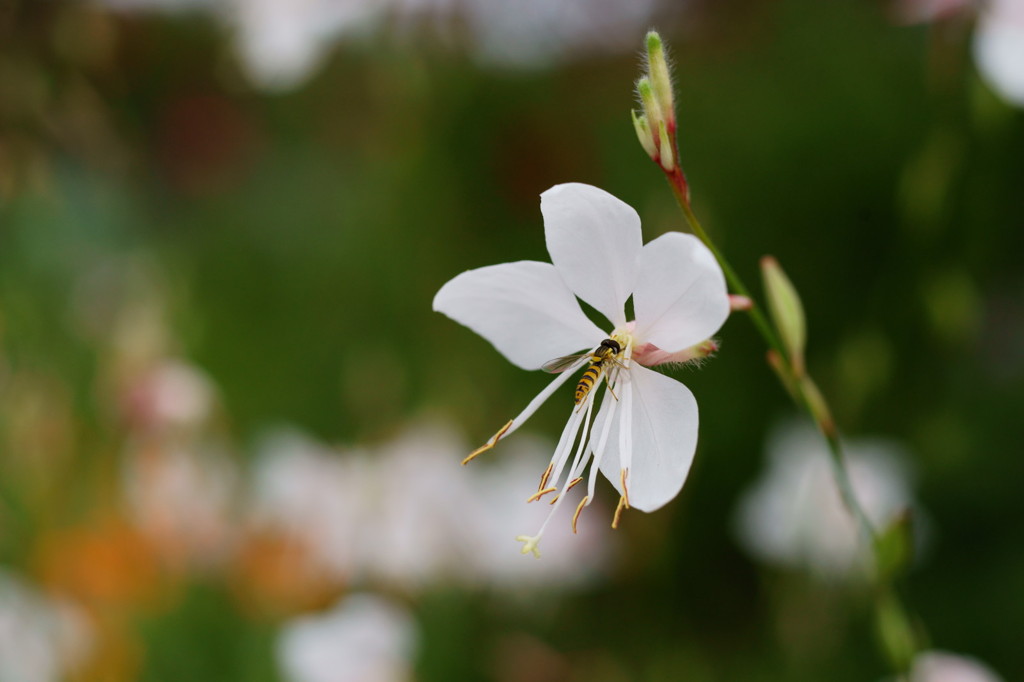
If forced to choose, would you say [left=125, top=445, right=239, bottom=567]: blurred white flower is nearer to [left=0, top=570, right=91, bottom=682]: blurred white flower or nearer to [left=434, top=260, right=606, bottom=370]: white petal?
[left=0, top=570, right=91, bottom=682]: blurred white flower

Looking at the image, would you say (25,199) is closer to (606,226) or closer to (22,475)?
(22,475)

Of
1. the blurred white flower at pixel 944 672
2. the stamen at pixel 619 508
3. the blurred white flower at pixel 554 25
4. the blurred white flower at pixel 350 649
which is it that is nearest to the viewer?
the stamen at pixel 619 508

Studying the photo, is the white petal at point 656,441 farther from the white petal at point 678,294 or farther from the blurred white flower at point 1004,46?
the blurred white flower at point 1004,46

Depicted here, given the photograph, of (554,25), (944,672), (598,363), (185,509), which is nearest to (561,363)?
(598,363)

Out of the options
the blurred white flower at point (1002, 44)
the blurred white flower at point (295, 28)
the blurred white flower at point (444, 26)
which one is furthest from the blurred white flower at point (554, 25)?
the blurred white flower at point (1002, 44)

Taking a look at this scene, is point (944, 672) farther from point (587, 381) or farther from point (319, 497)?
point (319, 497)

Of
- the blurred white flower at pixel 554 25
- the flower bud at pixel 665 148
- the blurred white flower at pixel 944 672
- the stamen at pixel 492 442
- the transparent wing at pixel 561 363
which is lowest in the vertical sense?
the blurred white flower at pixel 944 672
